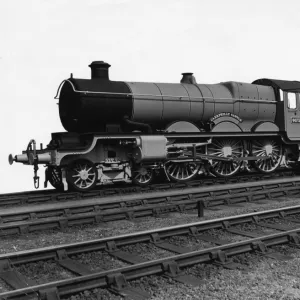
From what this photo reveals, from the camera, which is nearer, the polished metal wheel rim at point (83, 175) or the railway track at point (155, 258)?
the railway track at point (155, 258)

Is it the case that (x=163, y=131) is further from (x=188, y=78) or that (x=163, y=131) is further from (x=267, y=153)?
(x=267, y=153)

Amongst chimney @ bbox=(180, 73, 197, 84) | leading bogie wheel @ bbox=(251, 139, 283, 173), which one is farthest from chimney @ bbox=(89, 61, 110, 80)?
leading bogie wheel @ bbox=(251, 139, 283, 173)

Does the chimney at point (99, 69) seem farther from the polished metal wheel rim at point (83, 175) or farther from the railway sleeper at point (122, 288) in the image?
the railway sleeper at point (122, 288)

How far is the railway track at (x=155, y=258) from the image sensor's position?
15.1 ft

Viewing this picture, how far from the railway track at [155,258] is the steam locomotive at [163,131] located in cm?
487

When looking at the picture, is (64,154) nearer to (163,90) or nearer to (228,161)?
(163,90)

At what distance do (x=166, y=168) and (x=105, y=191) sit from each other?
2314 mm

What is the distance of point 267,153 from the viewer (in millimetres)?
14836

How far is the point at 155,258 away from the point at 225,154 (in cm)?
852

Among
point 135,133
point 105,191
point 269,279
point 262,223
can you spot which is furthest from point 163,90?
point 269,279

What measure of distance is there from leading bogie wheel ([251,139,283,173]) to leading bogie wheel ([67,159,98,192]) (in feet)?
20.2

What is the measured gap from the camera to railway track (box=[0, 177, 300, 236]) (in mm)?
7711

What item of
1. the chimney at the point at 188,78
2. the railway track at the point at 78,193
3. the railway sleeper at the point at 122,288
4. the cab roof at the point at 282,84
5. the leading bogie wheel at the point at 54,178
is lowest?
the railway sleeper at the point at 122,288

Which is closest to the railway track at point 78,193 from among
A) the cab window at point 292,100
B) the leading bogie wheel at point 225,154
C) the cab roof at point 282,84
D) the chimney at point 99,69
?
the leading bogie wheel at point 225,154
